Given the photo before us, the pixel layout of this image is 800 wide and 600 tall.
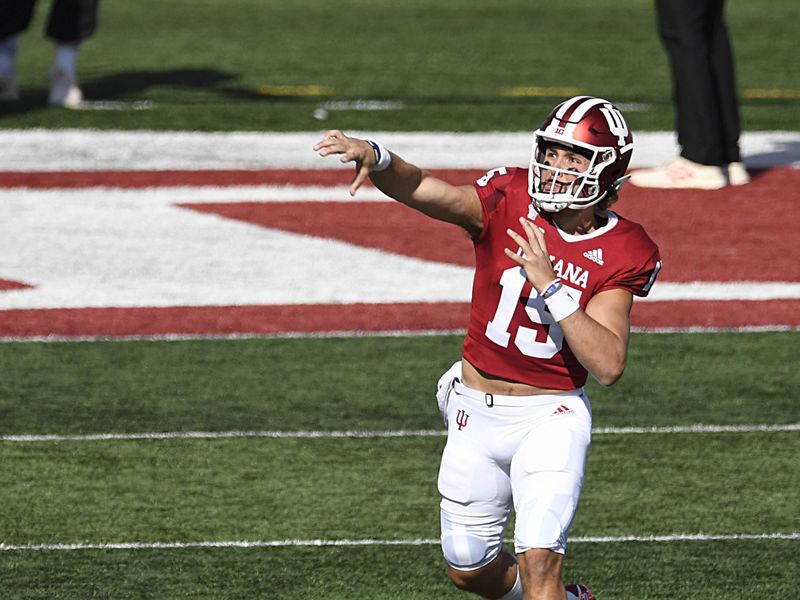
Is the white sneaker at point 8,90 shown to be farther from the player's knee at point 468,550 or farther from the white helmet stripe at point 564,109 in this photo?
the player's knee at point 468,550

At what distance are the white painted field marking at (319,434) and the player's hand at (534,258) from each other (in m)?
2.65

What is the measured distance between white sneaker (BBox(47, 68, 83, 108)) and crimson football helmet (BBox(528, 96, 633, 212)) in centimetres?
988

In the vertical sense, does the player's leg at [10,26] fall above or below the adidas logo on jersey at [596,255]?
below

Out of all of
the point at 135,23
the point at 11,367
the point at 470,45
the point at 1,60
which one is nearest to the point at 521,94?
the point at 470,45

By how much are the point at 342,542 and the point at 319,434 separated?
1304 millimetres

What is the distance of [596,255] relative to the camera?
16.5 feet

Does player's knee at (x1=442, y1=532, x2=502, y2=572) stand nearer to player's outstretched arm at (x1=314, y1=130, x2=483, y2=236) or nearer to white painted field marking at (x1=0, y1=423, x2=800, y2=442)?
player's outstretched arm at (x1=314, y1=130, x2=483, y2=236)

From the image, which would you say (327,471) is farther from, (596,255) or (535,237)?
(535,237)

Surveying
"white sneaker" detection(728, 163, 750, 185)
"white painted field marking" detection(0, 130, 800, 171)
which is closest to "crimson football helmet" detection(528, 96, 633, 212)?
"white sneaker" detection(728, 163, 750, 185)

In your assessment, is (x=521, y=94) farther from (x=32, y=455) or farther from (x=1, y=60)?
(x=32, y=455)

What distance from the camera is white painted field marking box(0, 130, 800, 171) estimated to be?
1280 centimetres

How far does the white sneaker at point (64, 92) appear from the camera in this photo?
47.3ft

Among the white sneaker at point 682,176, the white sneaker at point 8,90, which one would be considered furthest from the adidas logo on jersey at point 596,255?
the white sneaker at point 8,90

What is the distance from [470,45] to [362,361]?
1061 cm
